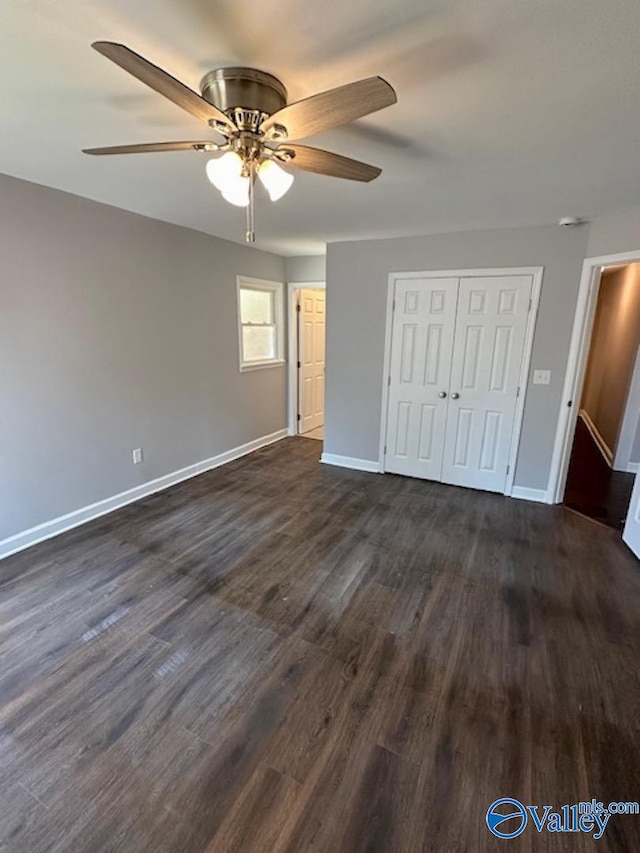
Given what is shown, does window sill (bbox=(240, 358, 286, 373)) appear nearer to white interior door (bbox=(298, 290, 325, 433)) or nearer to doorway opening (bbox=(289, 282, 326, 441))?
doorway opening (bbox=(289, 282, 326, 441))

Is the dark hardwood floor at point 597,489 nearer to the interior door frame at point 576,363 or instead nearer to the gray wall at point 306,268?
the interior door frame at point 576,363

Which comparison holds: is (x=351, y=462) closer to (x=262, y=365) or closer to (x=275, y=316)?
(x=262, y=365)

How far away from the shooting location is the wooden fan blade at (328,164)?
1564 millimetres

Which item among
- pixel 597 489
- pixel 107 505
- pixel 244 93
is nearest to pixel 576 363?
pixel 597 489

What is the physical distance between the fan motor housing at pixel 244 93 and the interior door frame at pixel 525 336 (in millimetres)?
2750

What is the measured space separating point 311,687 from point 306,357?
4564 mm

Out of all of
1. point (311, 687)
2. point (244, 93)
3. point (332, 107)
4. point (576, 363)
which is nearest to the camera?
point (332, 107)

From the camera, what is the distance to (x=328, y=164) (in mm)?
1654

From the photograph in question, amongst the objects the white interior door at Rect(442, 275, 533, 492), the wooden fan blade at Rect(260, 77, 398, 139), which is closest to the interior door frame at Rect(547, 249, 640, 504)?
the white interior door at Rect(442, 275, 533, 492)

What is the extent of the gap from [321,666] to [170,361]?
9.96 feet

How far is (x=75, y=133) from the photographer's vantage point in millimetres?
1937

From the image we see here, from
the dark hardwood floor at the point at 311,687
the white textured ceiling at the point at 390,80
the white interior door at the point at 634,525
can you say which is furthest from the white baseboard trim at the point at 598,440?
the white textured ceiling at the point at 390,80

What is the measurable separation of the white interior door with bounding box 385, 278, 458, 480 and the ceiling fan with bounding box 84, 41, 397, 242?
2432mm

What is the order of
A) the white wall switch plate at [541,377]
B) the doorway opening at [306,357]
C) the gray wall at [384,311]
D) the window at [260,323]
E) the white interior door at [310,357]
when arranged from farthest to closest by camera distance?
the white interior door at [310,357] → the doorway opening at [306,357] → the window at [260,323] → the white wall switch plate at [541,377] → the gray wall at [384,311]
